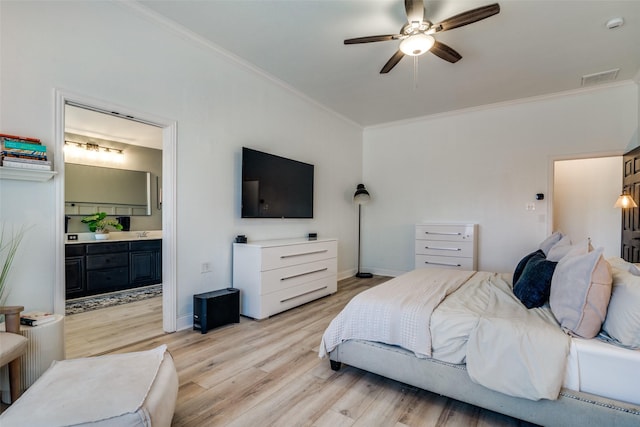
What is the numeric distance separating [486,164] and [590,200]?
245 cm

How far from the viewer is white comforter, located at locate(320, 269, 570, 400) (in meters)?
1.46

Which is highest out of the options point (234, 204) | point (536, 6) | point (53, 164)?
point (536, 6)

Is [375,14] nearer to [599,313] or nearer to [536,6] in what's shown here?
[536,6]

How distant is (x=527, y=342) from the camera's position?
1506 mm

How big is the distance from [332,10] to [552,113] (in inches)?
144

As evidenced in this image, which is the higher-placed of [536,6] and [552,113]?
[536,6]

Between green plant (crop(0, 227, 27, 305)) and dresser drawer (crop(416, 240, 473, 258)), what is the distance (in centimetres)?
458

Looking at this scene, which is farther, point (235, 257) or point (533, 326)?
point (235, 257)

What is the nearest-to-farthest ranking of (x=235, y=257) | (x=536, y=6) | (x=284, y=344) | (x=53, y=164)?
(x=53, y=164) → (x=536, y=6) → (x=284, y=344) → (x=235, y=257)

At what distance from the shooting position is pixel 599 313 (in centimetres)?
148

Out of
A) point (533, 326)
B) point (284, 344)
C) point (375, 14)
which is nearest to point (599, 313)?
point (533, 326)

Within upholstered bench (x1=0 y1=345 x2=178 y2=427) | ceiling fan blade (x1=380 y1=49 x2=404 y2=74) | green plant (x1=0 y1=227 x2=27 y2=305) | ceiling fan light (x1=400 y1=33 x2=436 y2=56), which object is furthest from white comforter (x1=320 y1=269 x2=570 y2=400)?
green plant (x1=0 y1=227 x2=27 y2=305)

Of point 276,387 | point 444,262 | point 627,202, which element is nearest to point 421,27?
point 276,387

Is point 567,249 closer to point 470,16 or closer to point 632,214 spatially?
point 470,16
